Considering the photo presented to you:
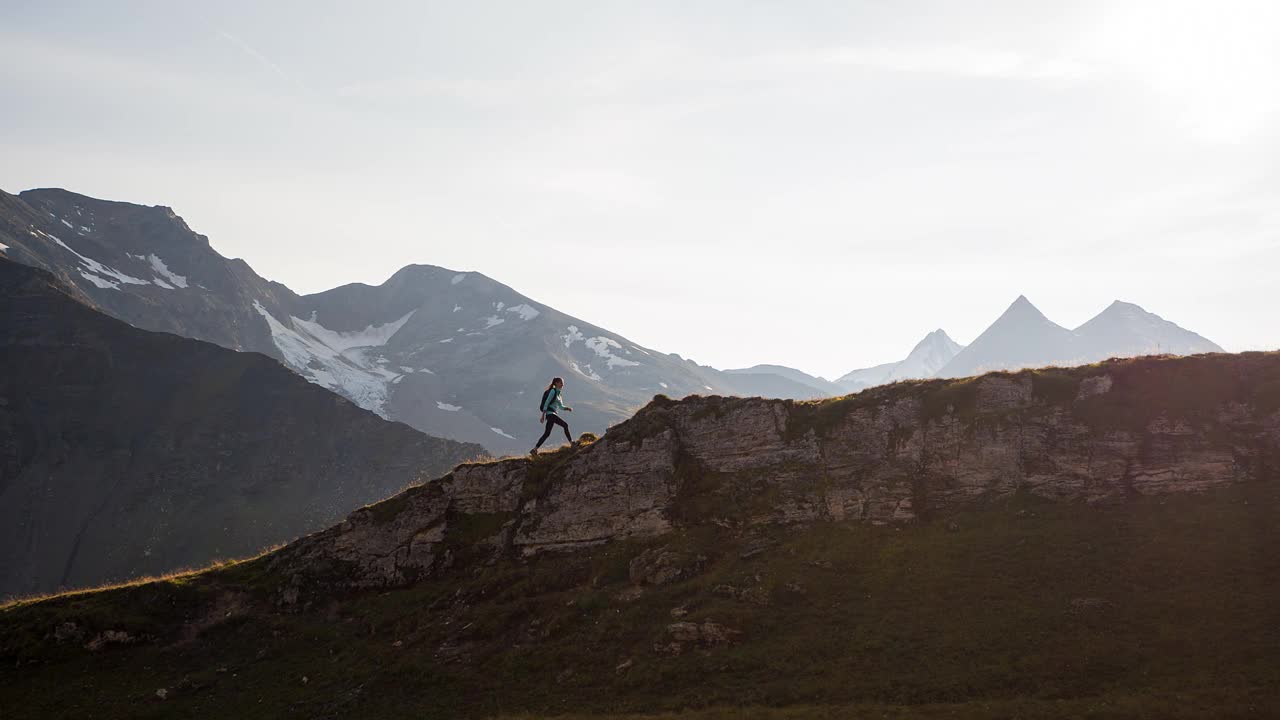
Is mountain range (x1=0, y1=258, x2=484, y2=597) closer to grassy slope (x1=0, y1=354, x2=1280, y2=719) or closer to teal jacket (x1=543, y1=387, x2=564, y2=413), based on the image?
grassy slope (x1=0, y1=354, x2=1280, y2=719)

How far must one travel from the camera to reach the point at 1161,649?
24.2 meters

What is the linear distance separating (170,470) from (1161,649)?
179098mm

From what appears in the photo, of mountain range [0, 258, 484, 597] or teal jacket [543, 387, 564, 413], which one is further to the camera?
mountain range [0, 258, 484, 597]

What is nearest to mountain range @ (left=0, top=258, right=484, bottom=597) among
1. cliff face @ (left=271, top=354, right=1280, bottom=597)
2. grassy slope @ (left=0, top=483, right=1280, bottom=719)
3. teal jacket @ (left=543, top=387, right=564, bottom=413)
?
grassy slope @ (left=0, top=483, right=1280, bottom=719)

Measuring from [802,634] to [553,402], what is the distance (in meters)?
15.2

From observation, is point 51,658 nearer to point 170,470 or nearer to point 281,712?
point 281,712

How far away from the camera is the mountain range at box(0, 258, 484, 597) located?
145m

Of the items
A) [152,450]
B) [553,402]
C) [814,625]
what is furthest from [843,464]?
[152,450]

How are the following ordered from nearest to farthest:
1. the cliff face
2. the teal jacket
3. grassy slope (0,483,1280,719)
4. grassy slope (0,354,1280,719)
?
grassy slope (0,483,1280,719), grassy slope (0,354,1280,719), the cliff face, the teal jacket

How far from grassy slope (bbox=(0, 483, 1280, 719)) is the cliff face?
1.20 metres

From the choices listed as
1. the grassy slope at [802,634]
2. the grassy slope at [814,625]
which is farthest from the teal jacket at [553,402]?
the grassy slope at [802,634]


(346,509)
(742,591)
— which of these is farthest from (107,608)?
(346,509)

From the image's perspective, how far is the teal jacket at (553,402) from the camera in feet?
122

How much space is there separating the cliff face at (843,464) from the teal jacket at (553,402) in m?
2.52
